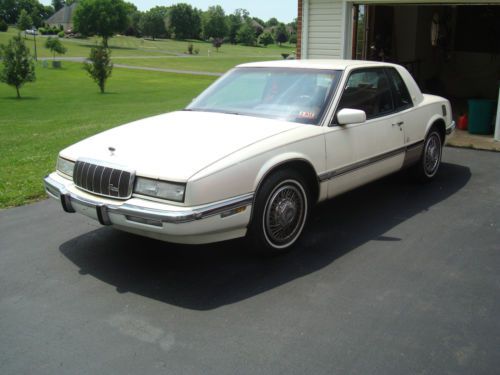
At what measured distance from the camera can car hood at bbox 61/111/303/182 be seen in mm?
3986

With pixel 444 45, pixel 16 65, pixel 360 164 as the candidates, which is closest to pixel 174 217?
pixel 360 164

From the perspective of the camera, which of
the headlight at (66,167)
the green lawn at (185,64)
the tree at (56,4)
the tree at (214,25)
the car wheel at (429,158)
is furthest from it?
the tree at (56,4)

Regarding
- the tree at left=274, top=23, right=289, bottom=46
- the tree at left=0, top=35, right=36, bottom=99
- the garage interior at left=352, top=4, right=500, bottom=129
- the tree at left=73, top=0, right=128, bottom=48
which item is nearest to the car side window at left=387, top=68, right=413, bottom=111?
the garage interior at left=352, top=4, right=500, bottom=129

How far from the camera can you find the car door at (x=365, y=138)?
16.4 ft

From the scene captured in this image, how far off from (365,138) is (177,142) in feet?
6.51

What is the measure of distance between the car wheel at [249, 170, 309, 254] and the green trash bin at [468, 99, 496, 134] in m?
6.86

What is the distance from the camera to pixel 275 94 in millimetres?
5258

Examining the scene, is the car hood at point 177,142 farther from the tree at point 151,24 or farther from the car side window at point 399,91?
the tree at point 151,24

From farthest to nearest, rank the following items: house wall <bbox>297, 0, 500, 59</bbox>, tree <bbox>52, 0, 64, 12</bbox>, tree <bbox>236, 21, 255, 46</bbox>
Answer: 1. tree <bbox>52, 0, 64, 12</bbox>
2. tree <bbox>236, 21, 255, 46</bbox>
3. house wall <bbox>297, 0, 500, 59</bbox>

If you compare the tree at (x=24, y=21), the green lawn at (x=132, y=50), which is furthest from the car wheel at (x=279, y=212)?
the tree at (x=24, y=21)

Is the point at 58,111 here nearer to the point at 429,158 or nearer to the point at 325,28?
the point at 325,28

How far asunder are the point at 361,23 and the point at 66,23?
6090 inches

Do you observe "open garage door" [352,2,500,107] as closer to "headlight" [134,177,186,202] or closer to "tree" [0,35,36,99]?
"headlight" [134,177,186,202]

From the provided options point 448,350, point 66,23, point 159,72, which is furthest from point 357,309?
point 66,23
